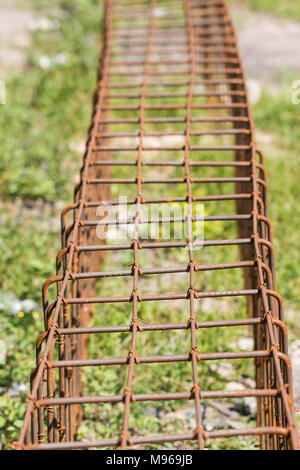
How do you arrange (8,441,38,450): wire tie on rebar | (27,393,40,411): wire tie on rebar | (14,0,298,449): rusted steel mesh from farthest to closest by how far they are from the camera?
(14,0,298,449): rusted steel mesh → (27,393,40,411): wire tie on rebar → (8,441,38,450): wire tie on rebar

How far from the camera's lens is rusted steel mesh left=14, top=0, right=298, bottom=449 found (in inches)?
89.1

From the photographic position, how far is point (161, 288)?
4.28 m

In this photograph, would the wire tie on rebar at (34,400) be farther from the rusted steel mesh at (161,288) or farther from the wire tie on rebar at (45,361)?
the wire tie on rebar at (45,361)

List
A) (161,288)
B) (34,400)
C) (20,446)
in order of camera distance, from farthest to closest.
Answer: (161,288) → (34,400) → (20,446)

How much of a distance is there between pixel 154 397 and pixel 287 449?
509 millimetres

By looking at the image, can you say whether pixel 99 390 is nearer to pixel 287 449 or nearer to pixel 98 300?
pixel 98 300

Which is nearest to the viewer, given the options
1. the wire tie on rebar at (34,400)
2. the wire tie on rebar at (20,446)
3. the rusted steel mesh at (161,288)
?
the wire tie on rebar at (20,446)

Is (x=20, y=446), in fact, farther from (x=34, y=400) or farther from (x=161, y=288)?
(x=161, y=288)

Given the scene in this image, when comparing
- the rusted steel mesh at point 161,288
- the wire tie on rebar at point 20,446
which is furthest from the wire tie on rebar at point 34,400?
the wire tie on rebar at point 20,446

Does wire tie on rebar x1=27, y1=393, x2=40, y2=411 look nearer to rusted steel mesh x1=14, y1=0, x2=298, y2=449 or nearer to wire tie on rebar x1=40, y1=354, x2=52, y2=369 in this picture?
rusted steel mesh x1=14, y1=0, x2=298, y2=449

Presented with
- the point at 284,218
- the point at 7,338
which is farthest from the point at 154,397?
the point at 284,218

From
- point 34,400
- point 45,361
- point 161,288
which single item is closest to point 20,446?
point 34,400

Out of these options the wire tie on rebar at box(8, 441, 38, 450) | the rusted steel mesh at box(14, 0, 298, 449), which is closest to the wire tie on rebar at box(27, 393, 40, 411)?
the rusted steel mesh at box(14, 0, 298, 449)

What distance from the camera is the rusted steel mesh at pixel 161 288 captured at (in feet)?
7.43
